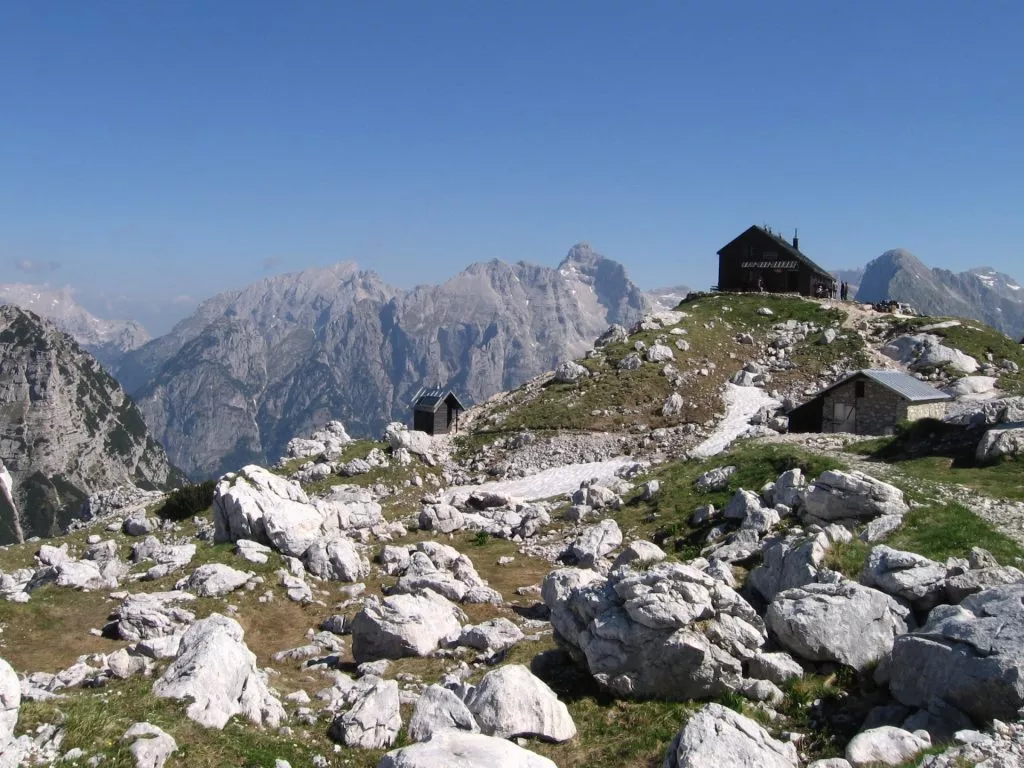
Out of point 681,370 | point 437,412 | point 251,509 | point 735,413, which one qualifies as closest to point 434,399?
point 437,412

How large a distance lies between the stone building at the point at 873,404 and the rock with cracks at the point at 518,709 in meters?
40.7

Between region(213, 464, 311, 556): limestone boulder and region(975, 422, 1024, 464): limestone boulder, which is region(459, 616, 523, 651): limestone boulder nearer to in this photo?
region(213, 464, 311, 556): limestone boulder

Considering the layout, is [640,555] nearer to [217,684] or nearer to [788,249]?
[217,684]

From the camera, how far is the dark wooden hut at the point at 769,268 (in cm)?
9369

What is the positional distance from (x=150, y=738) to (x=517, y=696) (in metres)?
7.47

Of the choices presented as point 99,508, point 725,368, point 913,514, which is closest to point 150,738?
point 913,514

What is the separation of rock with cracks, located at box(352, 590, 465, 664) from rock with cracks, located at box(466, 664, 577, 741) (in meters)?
6.78

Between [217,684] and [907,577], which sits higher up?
[907,577]

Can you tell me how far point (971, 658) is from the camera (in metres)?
14.8

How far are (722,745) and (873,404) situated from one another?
1711 inches

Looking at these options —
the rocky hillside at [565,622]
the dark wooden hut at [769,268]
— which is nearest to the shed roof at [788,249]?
the dark wooden hut at [769,268]

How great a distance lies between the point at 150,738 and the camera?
14.1 meters

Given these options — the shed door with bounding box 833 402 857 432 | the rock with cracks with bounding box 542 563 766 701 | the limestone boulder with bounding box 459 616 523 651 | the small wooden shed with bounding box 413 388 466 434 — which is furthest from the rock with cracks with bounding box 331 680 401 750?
the small wooden shed with bounding box 413 388 466 434

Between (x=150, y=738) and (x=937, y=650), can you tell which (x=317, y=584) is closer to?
(x=150, y=738)
